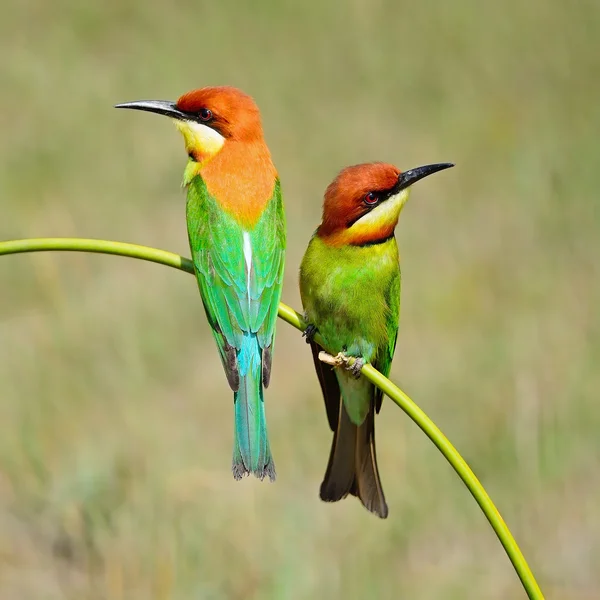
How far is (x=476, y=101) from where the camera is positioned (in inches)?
265

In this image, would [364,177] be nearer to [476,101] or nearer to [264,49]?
[476,101]

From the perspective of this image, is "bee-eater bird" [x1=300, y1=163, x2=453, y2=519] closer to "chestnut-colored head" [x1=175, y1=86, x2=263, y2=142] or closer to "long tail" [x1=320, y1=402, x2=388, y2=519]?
"long tail" [x1=320, y1=402, x2=388, y2=519]

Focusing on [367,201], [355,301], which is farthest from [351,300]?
[367,201]

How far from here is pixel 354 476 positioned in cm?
247

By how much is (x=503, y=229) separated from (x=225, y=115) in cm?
361

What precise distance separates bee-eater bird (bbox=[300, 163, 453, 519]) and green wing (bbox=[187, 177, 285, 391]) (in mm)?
228

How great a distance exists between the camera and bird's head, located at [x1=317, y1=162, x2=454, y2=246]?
93.0 inches

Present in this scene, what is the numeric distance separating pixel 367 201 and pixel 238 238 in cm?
32

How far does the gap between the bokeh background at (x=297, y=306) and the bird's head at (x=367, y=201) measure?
1.47 meters

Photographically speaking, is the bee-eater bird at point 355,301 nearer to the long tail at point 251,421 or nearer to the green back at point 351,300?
the green back at point 351,300

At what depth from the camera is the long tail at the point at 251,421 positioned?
1.98m

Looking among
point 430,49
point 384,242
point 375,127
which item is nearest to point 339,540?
point 384,242

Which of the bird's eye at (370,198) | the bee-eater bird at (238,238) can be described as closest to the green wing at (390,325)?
the bird's eye at (370,198)

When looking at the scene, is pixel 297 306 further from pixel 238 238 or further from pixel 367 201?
pixel 238 238
